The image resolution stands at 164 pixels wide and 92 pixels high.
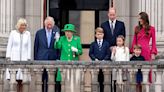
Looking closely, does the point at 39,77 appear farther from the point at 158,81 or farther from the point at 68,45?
the point at 158,81

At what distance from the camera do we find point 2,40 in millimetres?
19797

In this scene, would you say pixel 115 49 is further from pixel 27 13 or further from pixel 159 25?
pixel 27 13

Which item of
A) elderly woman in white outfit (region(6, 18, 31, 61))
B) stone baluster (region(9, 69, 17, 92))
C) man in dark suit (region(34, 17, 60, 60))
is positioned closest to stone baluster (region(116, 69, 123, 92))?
man in dark suit (region(34, 17, 60, 60))

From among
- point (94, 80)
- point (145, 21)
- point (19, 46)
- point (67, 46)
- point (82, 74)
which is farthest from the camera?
point (19, 46)

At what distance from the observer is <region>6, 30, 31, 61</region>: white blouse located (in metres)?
17.5

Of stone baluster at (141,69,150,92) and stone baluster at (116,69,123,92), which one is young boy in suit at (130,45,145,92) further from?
stone baluster at (116,69,123,92)

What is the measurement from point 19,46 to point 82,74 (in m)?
1.76

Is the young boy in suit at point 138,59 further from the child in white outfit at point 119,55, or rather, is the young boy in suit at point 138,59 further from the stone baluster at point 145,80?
the child in white outfit at point 119,55

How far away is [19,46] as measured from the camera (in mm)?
17547

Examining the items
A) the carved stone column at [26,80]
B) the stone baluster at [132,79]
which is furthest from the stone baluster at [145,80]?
the carved stone column at [26,80]

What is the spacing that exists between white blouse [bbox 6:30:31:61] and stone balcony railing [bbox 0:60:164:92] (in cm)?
59

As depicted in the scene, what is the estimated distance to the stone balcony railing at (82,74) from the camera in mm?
16750

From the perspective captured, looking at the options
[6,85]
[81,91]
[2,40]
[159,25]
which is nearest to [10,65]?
[6,85]

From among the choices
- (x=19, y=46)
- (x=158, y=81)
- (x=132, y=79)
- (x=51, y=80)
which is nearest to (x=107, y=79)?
A: (x=132, y=79)
